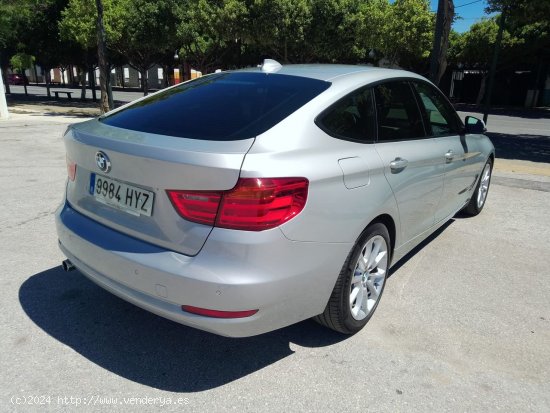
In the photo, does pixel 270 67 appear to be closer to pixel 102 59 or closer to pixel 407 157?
pixel 407 157

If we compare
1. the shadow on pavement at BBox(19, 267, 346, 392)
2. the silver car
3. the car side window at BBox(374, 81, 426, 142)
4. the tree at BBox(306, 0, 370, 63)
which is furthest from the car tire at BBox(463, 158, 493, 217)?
the tree at BBox(306, 0, 370, 63)

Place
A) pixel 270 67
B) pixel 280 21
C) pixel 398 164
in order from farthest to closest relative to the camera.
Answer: pixel 280 21 → pixel 270 67 → pixel 398 164

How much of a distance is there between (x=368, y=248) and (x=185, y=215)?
126 centimetres

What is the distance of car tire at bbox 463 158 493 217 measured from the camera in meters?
5.41

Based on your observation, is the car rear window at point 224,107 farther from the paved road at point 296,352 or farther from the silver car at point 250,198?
the paved road at point 296,352

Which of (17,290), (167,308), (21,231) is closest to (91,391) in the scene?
(167,308)

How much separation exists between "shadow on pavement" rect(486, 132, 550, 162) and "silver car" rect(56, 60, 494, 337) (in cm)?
905

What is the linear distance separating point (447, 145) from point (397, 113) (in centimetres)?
82

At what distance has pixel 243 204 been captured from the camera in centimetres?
209

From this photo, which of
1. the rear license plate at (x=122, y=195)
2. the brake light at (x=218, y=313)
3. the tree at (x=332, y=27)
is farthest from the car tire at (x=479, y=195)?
the tree at (x=332, y=27)

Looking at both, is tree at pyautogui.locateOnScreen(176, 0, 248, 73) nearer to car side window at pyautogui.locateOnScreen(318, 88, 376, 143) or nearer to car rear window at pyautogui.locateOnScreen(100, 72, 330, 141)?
car rear window at pyautogui.locateOnScreen(100, 72, 330, 141)

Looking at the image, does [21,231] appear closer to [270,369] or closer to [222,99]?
[222,99]

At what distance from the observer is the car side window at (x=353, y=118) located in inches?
103

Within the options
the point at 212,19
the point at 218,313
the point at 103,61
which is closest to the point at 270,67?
the point at 218,313
